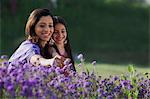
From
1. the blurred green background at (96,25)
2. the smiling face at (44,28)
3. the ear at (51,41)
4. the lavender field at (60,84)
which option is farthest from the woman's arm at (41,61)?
the blurred green background at (96,25)

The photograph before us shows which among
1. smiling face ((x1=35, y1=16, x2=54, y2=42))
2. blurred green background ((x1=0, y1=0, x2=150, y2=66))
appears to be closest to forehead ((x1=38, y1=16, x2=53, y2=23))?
smiling face ((x1=35, y1=16, x2=54, y2=42))

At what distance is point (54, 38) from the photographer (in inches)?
219

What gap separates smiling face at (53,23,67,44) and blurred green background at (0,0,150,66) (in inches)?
775

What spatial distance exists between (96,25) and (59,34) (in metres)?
24.9

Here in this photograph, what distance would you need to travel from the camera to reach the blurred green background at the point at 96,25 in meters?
27.5

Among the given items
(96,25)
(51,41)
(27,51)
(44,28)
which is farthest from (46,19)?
(96,25)

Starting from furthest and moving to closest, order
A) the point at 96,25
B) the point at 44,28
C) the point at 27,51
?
the point at 96,25
the point at 44,28
the point at 27,51

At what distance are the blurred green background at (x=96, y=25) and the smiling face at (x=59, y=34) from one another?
19.7 metres

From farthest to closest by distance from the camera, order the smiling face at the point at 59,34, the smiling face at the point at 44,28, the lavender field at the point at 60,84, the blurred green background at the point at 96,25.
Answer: the blurred green background at the point at 96,25 < the smiling face at the point at 59,34 < the smiling face at the point at 44,28 < the lavender field at the point at 60,84

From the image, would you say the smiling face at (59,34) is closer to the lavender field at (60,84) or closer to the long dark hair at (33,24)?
the long dark hair at (33,24)

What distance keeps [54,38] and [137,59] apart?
839 inches

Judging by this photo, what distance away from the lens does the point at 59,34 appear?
18.1 ft

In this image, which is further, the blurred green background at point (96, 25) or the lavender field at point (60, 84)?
the blurred green background at point (96, 25)

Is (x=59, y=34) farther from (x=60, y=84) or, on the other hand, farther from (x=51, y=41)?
(x=60, y=84)
